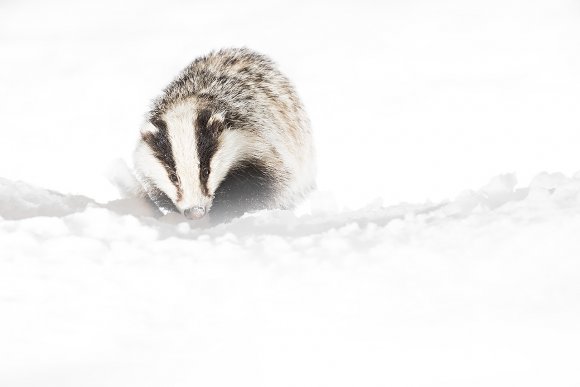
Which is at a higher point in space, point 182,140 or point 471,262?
point 182,140

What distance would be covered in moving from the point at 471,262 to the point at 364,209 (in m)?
0.80

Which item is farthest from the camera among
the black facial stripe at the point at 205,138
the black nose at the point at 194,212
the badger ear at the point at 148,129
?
the badger ear at the point at 148,129

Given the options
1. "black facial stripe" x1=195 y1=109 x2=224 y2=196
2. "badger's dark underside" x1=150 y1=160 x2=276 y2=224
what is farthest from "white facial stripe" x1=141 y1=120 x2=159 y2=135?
"badger's dark underside" x1=150 y1=160 x2=276 y2=224

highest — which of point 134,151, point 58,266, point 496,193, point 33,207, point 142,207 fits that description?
point 134,151

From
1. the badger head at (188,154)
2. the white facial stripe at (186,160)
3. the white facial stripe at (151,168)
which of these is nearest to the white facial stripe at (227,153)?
the badger head at (188,154)

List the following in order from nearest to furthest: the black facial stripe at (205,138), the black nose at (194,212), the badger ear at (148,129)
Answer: the black nose at (194,212), the black facial stripe at (205,138), the badger ear at (148,129)

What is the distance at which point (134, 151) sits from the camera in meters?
4.49

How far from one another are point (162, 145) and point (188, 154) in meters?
0.24

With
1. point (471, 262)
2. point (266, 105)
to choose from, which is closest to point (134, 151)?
point (266, 105)

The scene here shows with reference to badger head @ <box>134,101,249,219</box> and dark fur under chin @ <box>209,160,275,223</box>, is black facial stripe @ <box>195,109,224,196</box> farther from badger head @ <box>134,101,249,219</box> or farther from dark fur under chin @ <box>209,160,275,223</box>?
dark fur under chin @ <box>209,160,275,223</box>

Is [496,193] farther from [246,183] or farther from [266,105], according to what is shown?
[266,105]

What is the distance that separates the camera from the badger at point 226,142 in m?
3.91

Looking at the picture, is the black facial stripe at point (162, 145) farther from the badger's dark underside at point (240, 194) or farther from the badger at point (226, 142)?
the badger's dark underside at point (240, 194)

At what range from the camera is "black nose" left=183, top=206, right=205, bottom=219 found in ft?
12.4
